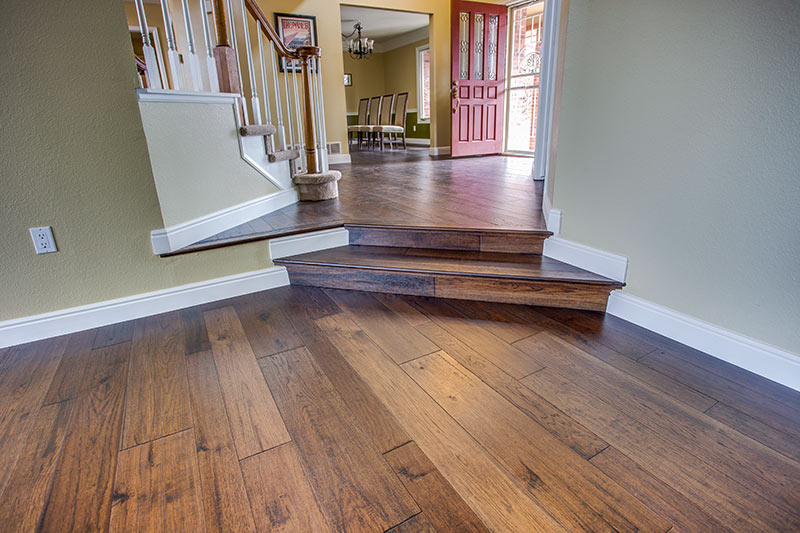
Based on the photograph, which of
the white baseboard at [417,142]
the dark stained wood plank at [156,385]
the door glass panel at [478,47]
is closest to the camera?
the dark stained wood plank at [156,385]

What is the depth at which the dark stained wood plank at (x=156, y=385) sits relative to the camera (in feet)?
4.15

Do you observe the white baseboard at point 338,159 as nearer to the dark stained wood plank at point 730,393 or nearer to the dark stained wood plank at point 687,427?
the dark stained wood plank at point 687,427

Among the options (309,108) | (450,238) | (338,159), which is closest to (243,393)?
(450,238)

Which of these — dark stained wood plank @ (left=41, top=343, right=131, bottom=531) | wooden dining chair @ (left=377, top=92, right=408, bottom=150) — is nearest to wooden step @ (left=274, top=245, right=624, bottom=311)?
dark stained wood plank @ (left=41, top=343, right=131, bottom=531)

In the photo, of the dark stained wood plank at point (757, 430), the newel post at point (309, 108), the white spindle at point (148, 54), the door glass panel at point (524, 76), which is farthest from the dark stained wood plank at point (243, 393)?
the door glass panel at point (524, 76)

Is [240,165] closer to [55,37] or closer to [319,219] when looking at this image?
[319,219]

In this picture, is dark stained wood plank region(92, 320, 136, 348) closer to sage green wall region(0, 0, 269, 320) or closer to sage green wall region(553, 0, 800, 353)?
sage green wall region(0, 0, 269, 320)

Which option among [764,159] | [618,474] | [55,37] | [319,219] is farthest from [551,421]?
[55,37]

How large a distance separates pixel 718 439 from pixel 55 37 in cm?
270

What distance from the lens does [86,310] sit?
1.91m

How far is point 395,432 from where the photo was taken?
47.3 inches

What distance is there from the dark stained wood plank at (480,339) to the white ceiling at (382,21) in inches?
251

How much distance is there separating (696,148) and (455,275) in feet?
3.58

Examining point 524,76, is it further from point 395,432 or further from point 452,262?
point 395,432
